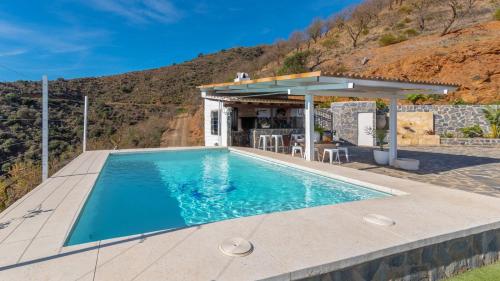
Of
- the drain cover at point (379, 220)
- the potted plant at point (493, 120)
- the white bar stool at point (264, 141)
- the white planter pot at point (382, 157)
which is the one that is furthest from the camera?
the potted plant at point (493, 120)

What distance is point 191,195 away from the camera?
7402 millimetres

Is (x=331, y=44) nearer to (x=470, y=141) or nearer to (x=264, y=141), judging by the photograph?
(x=470, y=141)

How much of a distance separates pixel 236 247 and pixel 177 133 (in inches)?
878

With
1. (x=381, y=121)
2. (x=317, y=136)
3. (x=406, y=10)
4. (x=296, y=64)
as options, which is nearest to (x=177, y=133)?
(x=317, y=136)

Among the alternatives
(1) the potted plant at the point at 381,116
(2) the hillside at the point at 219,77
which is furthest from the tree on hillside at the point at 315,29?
(1) the potted plant at the point at 381,116

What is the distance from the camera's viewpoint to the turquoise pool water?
535cm

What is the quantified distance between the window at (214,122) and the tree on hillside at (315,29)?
3211 cm

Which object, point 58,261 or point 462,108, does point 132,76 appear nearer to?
point 462,108

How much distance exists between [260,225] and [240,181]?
4.91m

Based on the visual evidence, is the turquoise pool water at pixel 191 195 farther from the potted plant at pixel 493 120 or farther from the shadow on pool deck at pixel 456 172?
the potted plant at pixel 493 120

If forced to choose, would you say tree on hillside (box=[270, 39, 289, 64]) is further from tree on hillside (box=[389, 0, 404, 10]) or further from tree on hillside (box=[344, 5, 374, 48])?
tree on hillside (box=[389, 0, 404, 10])

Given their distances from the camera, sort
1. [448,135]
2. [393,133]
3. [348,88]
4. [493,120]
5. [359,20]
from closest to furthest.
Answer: [348,88]
[393,133]
[493,120]
[448,135]
[359,20]

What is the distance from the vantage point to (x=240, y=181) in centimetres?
882

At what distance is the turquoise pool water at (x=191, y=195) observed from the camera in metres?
5.35
